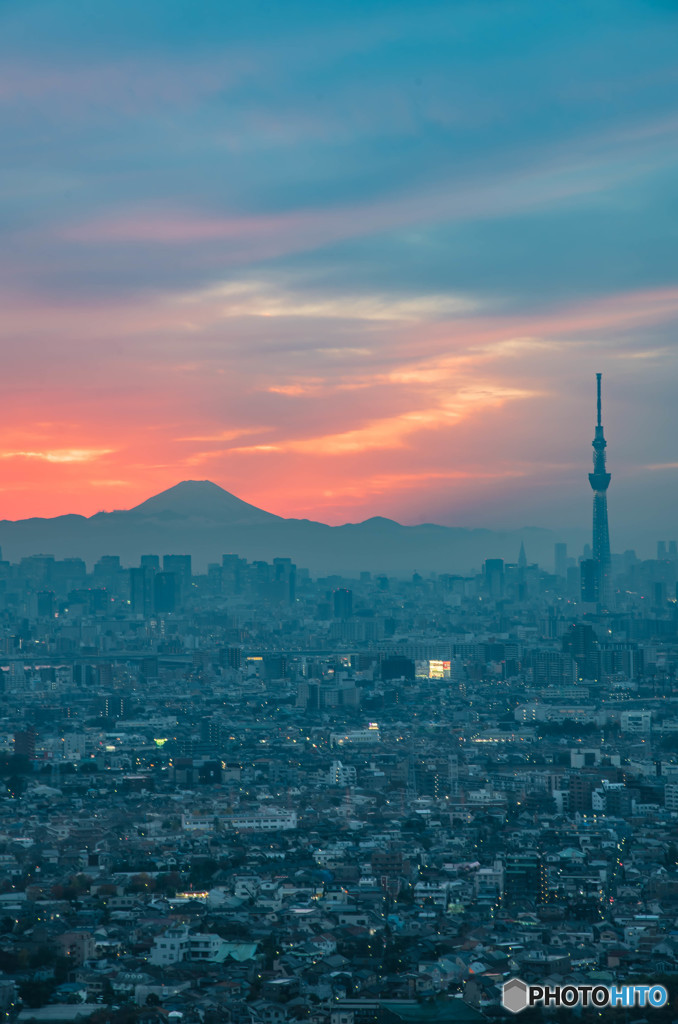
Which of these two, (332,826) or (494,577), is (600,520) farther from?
→ (332,826)

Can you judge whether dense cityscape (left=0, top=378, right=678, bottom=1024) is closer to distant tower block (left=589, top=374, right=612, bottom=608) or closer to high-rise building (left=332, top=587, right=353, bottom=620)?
distant tower block (left=589, top=374, right=612, bottom=608)

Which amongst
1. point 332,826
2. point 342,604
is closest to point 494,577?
point 342,604

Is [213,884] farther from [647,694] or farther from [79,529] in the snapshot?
[79,529]

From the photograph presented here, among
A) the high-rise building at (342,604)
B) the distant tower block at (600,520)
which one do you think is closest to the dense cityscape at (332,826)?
the distant tower block at (600,520)

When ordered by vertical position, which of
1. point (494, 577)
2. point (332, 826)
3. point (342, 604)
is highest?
point (494, 577)

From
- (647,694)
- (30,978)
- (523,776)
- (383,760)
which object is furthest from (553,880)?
(647,694)

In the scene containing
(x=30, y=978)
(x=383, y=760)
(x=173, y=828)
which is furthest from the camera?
(x=383, y=760)

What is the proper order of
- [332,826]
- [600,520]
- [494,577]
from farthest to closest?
[494,577] → [600,520] → [332,826]
